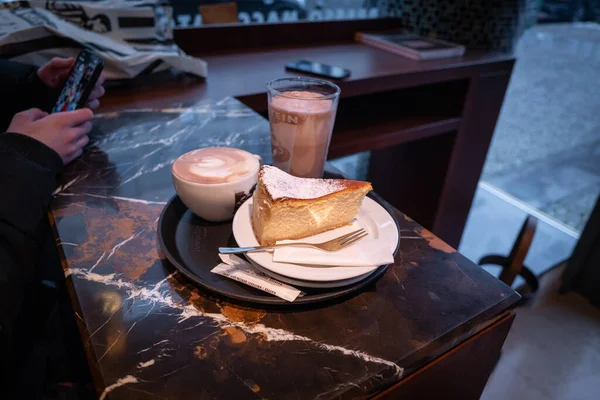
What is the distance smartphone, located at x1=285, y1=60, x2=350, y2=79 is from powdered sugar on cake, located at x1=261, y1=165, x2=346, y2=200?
81 cm

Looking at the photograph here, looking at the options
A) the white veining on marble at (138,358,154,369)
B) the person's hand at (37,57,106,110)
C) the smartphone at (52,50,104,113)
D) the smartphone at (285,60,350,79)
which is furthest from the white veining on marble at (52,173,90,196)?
the smartphone at (285,60,350,79)

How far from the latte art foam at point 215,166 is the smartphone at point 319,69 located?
746mm

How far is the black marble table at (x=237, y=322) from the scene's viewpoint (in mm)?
469

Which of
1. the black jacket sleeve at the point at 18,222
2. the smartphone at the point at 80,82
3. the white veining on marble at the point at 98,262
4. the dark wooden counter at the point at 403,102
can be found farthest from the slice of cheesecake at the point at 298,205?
the dark wooden counter at the point at 403,102

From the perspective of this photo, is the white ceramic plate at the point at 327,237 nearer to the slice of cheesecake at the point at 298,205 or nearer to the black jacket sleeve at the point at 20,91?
the slice of cheesecake at the point at 298,205

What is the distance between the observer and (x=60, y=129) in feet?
2.80

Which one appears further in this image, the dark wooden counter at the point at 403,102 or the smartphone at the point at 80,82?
the dark wooden counter at the point at 403,102

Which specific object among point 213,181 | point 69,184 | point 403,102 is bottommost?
point 403,102

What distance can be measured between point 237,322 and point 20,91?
94cm

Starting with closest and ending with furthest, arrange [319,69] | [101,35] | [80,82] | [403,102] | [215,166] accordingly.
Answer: [215,166] → [80,82] → [101,35] → [319,69] → [403,102]

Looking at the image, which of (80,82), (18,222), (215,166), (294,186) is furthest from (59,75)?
(294,186)

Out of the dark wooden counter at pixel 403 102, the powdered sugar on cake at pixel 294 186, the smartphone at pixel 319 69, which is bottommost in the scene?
the dark wooden counter at pixel 403 102

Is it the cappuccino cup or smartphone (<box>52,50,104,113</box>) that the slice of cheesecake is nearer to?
the cappuccino cup

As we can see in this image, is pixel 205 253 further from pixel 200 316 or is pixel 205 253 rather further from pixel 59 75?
pixel 59 75
